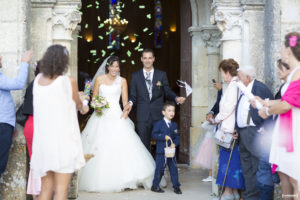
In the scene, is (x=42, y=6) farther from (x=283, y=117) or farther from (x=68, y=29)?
(x=283, y=117)

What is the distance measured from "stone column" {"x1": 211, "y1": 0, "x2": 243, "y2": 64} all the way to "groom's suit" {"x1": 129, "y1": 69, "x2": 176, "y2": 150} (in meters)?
1.23

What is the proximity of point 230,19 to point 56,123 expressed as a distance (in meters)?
3.02

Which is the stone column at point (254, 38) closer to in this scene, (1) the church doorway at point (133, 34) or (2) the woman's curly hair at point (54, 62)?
(2) the woman's curly hair at point (54, 62)

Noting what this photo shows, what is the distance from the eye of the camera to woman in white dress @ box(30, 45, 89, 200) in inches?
148

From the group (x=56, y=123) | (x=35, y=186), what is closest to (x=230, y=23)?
(x=56, y=123)

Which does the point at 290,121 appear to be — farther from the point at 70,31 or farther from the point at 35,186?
the point at 70,31

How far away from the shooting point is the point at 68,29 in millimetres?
5680

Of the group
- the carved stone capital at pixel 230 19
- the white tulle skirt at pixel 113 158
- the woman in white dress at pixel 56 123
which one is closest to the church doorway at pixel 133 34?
the white tulle skirt at pixel 113 158

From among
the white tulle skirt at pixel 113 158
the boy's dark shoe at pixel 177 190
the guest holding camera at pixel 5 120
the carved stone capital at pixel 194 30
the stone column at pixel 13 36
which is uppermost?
the carved stone capital at pixel 194 30

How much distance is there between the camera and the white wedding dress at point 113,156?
603cm

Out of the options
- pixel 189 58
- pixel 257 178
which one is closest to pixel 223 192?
pixel 257 178

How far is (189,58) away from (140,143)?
244 centimetres

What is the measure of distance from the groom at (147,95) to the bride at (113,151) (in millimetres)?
202

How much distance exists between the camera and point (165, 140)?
5.99 metres
